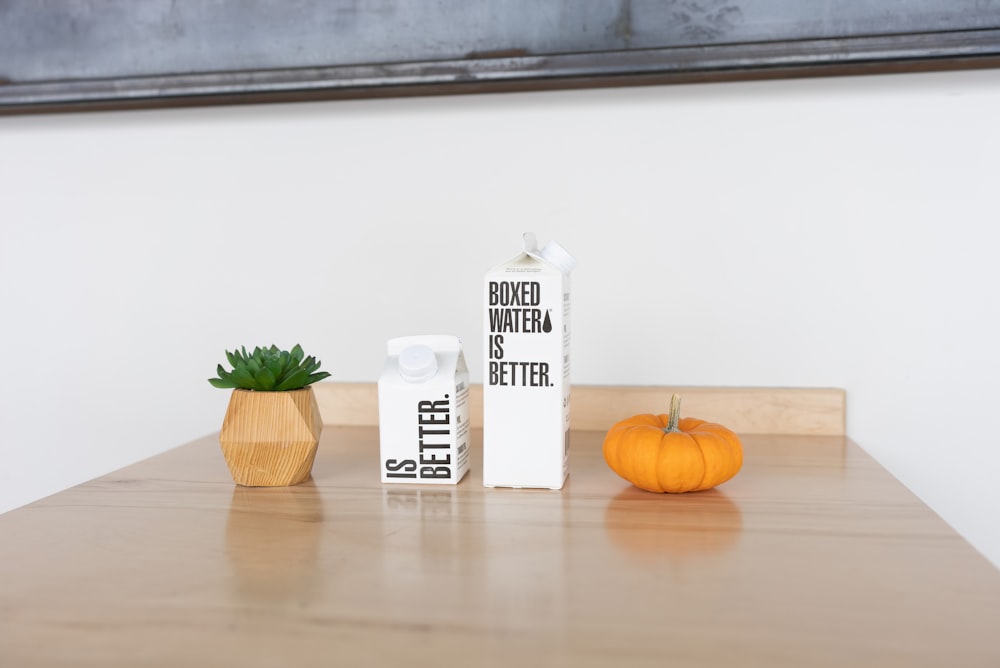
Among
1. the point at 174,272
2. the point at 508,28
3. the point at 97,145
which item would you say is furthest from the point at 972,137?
the point at 97,145

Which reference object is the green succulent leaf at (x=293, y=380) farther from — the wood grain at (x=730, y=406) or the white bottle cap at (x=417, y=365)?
the wood grain at (x=730, y=406)

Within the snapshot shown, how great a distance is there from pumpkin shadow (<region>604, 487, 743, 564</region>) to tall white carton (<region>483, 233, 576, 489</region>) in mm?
88

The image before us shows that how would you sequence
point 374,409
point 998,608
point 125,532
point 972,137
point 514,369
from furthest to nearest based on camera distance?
point 374,409, point 972,137, point 514,369, point 125,532, point 998,608

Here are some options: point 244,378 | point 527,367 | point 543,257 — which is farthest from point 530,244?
point 244,378

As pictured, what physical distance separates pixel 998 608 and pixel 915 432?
24.0 inches

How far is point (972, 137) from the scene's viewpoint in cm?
104

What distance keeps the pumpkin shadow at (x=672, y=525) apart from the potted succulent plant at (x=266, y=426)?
0.33 m

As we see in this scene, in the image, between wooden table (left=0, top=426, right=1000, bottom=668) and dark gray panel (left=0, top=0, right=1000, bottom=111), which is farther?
Answer: dark gray panel (left=0, top=0, right=1000, bottom=111)

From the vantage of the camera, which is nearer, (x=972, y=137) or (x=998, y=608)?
(x=998, y=608)

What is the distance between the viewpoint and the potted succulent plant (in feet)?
2.79

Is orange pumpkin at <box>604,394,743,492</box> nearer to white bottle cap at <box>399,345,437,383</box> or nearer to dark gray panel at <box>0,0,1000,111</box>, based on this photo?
white bottle cap at <box>399,345,437,383</box>

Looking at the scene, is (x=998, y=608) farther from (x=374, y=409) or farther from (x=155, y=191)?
(x=155, y=191)

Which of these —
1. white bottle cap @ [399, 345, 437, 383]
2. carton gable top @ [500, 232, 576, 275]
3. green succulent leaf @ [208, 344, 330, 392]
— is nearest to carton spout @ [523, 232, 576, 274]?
carton gable top @ [500, 232, 576, 275]

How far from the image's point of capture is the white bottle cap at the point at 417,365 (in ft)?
2.77
